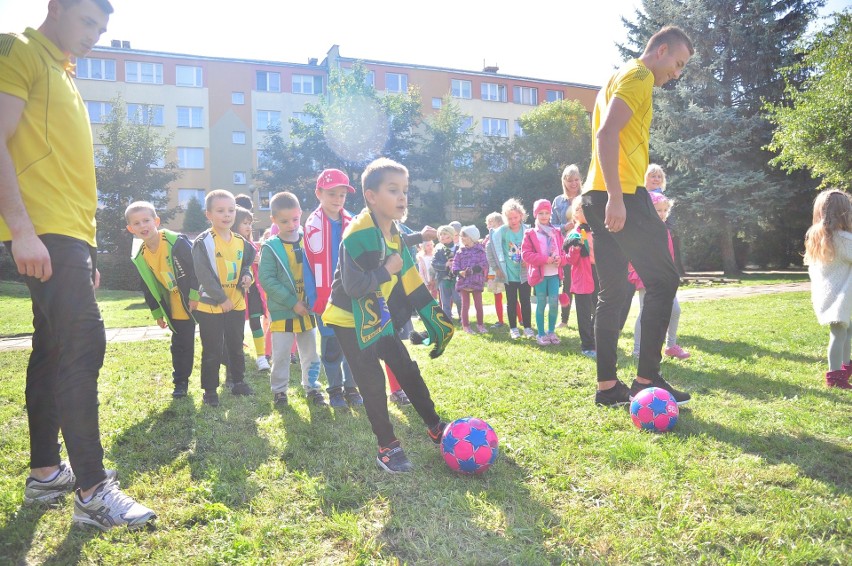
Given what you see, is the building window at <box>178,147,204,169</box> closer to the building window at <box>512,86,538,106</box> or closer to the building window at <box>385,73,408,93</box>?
the building window at <box>385,73,408,93</box>

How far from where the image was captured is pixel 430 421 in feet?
Answer: 12.0

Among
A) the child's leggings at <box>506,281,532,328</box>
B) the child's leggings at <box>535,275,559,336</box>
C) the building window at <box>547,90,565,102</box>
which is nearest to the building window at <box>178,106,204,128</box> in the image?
the building window at <box>547,90,565,102</box>

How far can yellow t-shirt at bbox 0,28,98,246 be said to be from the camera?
2.72 metres

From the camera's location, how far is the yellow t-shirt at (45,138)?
2719mm

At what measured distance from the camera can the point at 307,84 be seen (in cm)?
4606

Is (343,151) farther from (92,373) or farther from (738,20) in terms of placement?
(92,373)

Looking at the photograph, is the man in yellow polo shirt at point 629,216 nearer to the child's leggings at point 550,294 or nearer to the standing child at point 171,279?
the child's leggings at point 550,294

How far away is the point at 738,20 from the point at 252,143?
33852mm

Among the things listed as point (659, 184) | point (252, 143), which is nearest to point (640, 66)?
point (659, 184)

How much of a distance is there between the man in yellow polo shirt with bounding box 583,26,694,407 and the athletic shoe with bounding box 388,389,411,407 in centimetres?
165

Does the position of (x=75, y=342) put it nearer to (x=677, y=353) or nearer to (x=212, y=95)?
(x=677, y=353)

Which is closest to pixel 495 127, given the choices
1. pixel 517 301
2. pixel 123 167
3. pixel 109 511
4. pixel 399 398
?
pixel 123 167

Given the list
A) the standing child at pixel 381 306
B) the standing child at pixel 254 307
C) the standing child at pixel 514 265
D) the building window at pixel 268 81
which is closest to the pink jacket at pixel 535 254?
the standing child at pixel 514 265

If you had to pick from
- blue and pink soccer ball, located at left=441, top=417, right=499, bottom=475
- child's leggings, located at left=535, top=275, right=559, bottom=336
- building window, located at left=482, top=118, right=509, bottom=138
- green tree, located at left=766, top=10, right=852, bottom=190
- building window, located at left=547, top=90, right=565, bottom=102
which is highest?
building window, located at left=547, top=90, right=565, bottom=102
